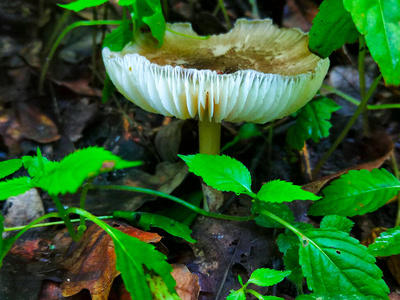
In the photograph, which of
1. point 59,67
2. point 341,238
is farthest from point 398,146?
point 59,67

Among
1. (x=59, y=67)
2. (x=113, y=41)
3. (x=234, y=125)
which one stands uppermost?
(x=113, y=41)

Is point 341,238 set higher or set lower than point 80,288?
higher

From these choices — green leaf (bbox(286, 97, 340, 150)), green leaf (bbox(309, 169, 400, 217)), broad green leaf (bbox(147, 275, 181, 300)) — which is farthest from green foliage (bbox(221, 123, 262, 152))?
broad green leaf (bbox(147, 275, 181, 300))

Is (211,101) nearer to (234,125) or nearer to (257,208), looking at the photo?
(257,208)

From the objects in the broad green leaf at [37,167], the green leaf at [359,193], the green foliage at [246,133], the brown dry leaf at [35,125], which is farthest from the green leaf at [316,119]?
the brown dry leaf at [35,125]

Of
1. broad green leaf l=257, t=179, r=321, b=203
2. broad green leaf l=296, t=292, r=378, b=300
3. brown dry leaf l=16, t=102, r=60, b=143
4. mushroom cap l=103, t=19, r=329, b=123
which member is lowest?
broad green leaf l=296, t=292, r=378, b=300

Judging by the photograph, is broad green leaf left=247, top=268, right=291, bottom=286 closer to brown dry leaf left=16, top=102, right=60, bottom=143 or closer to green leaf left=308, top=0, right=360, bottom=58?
green leaf left=308, top=0, right=360, bottom=58

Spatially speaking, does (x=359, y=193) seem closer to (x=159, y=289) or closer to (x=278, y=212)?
(x=278, y=212)
